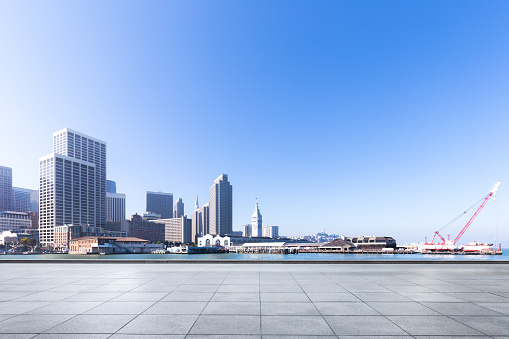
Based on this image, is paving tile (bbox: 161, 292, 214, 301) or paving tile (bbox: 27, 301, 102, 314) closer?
paving tile (bbox: 27, 301, 102, 314)

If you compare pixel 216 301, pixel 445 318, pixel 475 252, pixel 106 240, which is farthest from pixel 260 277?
pixel 475 252

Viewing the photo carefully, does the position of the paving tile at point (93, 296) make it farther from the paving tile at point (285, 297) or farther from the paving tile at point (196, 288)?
the paving tile at point (285, 297)

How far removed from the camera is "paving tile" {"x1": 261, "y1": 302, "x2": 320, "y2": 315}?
28.8 ft

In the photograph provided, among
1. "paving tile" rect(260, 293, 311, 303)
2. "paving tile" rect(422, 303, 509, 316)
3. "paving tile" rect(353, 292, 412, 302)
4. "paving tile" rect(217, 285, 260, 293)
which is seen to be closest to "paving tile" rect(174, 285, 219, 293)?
"paving tile" rect(217, 285, 260, 293)

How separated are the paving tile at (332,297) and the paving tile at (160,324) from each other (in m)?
4.48

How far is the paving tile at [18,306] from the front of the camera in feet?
29.9

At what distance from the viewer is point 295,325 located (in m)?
7.68

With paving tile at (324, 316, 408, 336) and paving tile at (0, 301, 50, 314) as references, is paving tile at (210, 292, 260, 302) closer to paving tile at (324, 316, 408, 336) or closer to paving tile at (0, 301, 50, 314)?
paving tile at (324, 316, 408, 336)

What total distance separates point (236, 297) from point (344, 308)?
3.73 m

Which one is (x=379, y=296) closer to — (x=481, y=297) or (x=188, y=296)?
(x=481, y=297)

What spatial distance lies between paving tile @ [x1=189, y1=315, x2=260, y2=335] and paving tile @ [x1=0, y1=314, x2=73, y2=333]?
369 cm

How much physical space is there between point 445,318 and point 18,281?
18.1m

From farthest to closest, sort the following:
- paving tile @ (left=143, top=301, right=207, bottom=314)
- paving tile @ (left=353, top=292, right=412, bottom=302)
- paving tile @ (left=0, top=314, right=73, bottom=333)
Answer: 1. paving tile @ (left=353, top=292, right=412, bottom=302)
2. paving tile @ (left=143, top=301, right=207, bottom=314)
3. paving tile @ (left=0, top=314, right=73, bottom=333)

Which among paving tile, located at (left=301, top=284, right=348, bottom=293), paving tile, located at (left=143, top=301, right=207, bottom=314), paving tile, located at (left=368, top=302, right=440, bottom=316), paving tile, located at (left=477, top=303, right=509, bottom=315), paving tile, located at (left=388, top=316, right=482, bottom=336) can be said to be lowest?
paving tile, located at (left=301, top=284, right=348, bottom=293)
